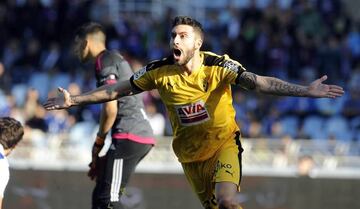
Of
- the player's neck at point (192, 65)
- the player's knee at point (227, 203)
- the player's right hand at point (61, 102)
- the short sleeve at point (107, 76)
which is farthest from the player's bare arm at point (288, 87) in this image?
the short sleeve at point (107, 76)

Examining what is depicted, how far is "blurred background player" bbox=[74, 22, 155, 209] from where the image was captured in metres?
10.5

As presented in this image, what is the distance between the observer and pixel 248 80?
912 cm

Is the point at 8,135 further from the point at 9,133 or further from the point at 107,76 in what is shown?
the point at 107,76

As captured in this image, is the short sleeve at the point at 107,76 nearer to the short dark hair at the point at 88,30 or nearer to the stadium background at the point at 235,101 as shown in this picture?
the short dark hair at the point at 88,30

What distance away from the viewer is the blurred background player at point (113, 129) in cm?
1045

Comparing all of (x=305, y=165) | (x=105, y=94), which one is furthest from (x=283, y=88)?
(x=305, y=165)

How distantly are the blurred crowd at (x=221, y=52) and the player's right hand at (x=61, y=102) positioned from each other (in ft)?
28.2

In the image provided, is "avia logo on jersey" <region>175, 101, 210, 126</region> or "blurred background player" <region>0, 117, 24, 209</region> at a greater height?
"avia logo on jersey" <region>175, 101, 210, 126</region>

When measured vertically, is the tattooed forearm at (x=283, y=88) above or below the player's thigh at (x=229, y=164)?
above

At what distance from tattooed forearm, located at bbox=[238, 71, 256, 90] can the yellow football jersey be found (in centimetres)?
19

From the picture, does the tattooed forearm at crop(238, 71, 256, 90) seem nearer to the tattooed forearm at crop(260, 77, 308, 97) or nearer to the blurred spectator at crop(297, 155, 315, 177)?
the tattooed forearm at crop(260, 77, 308, 97)

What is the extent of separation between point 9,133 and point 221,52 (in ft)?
39.7

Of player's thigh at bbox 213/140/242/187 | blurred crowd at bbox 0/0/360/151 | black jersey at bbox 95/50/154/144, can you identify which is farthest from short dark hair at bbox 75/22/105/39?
blurred crowd at bbox 0/0/360/151

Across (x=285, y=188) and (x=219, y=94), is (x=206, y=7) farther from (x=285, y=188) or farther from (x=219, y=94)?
(x=219, y=94)
